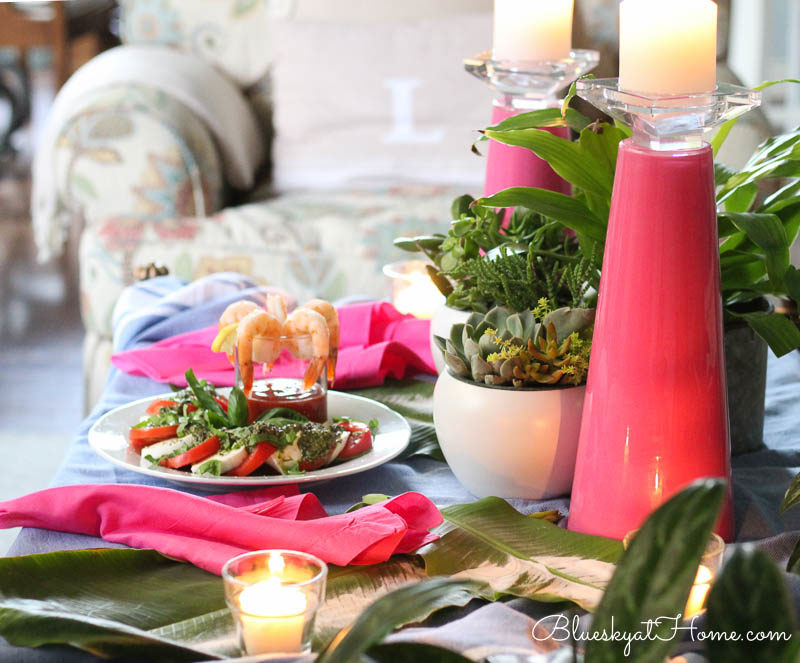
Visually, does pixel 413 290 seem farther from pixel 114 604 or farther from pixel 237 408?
pixel 114 604

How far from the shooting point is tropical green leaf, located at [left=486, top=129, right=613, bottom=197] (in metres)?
0.77

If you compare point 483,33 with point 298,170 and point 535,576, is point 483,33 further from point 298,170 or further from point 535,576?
point 535,576

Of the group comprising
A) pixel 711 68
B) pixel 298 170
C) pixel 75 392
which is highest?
pixel 711 68

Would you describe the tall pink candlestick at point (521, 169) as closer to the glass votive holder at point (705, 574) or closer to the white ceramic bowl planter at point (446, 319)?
the white ceramic bowl planter at point (446, 319)

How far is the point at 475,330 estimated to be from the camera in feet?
2.46

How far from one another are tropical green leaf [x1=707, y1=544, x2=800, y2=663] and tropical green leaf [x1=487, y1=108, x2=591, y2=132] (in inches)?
19.2

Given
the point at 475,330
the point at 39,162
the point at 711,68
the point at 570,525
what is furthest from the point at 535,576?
the point at 39,162

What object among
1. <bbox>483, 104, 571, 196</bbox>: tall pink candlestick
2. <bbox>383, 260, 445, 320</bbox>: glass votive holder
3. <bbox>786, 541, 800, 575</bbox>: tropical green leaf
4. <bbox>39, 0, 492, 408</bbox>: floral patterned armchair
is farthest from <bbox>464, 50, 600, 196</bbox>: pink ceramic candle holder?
<bbox>39, 0, 492, 408</bbox>: floral patterned armchair

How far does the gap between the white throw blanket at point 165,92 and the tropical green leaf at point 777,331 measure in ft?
5.47

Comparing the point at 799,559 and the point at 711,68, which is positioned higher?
the point at 711,68

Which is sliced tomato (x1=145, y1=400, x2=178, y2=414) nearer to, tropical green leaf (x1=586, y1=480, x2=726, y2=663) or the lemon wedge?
the lemon wedge

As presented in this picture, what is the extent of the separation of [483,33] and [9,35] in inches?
133

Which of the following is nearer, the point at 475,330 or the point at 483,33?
the point at 475,330

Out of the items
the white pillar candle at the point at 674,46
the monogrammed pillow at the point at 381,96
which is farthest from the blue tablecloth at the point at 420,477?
the monogrammed pillow at the point at 381,96
